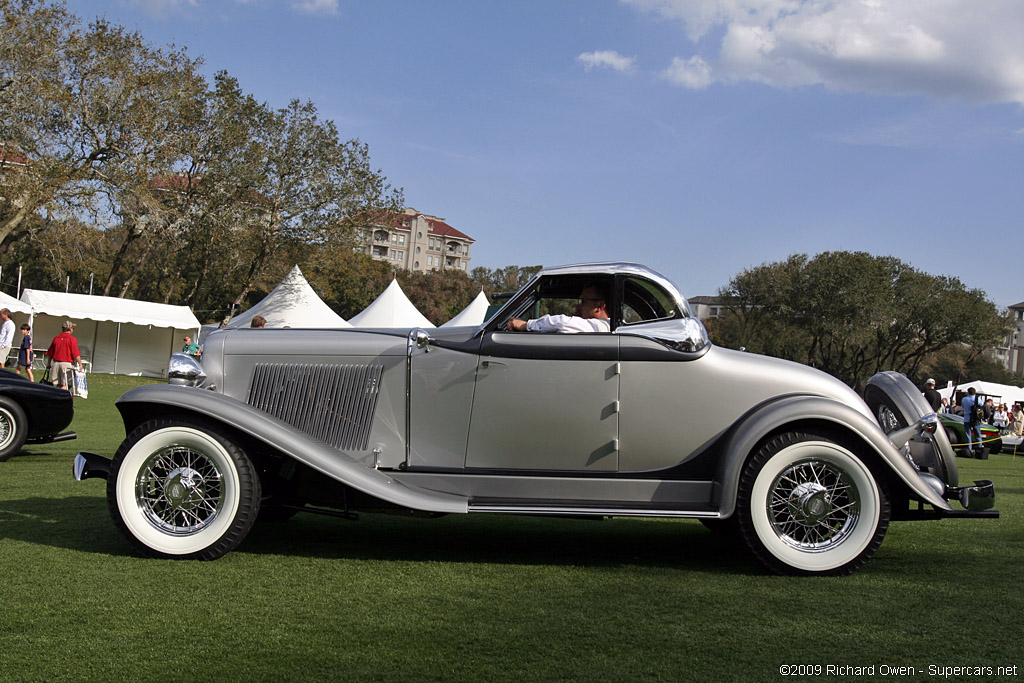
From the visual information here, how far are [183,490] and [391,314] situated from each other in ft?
72.6

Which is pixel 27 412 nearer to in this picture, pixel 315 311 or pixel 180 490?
pixel 180 490

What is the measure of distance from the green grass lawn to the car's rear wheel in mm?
3143

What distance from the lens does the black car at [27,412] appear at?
828cm

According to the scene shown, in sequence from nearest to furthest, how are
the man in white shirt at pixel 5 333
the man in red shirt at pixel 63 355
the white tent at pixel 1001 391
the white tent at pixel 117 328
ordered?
1. the man in red shirt at pixel 63 355
2. the man in white shirt at pixel 5 333
3. the white tent at pixel 117 328
4. the white tent at pixel 1001 391

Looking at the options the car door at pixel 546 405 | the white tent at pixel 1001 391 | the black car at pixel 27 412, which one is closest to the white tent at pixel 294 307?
the black car at pixel 27 412

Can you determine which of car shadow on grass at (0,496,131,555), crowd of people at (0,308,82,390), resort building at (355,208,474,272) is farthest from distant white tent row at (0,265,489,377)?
resort building at (355,208,474,272)

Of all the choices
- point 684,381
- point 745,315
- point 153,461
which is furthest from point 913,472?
point 745,315

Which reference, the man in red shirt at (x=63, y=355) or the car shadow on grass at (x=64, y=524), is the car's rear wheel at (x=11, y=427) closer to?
the car shadow on grass at (x=64, y=524)

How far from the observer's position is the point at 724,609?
3680 millimetres

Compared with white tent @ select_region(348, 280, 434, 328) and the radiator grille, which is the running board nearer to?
the radiator grille

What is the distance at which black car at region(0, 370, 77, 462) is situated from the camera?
8.28 m

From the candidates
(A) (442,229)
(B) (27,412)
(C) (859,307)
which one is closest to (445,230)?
(A) (442,229)

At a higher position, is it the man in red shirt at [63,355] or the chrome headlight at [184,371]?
the chrome headlight at [184,371]

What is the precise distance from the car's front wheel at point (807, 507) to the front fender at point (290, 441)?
1.63 metres
